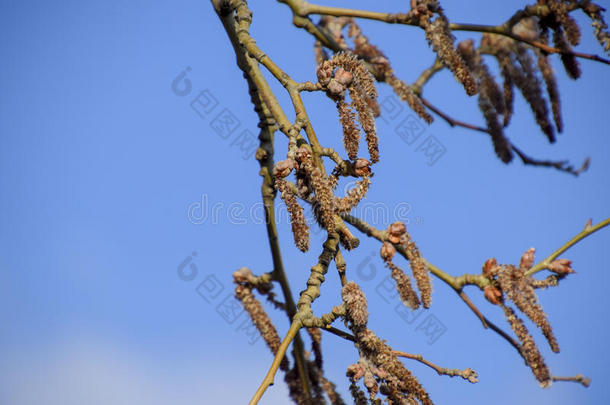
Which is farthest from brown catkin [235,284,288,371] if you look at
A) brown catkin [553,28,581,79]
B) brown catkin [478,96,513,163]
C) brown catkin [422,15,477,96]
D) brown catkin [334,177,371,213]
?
brown catkin [553,28,581,79]

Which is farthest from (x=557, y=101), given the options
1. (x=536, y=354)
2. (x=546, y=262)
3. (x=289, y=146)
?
(x=289, y=146)

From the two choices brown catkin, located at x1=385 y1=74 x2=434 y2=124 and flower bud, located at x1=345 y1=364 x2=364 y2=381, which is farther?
brown catkin, located at x1=385 y1=74 x2=434 y2=124

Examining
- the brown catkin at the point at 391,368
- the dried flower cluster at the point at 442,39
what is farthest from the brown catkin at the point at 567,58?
the brown catkin at the point at 391,368

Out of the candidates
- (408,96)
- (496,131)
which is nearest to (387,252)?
(408,96)

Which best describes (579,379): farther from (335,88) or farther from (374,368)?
(335,88)

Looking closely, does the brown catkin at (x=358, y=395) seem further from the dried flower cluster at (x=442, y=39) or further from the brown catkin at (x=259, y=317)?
the dried flower cluster at (x=442, y=39)

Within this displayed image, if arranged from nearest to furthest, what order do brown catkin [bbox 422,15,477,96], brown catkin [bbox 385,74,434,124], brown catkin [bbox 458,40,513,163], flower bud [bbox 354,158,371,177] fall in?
1. flower bud [bbox 354,158,371,177]
2. brown catkin [bbox 422,15,477,96]
3. brown catkin [bbox 385,74,434,124]
4. brown catkin [bbox 458,40,513,163]

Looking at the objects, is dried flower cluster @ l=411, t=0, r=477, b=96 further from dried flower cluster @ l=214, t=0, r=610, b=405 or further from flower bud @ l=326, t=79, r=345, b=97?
flower bud @ l=326, t=79, r=345, b=97
